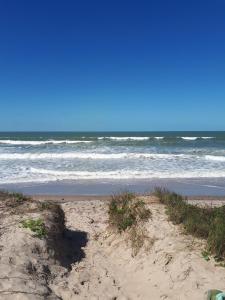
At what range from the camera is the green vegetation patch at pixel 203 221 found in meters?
4.90

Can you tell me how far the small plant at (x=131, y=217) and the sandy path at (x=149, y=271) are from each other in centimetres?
13

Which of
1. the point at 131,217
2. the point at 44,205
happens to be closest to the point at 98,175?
the point at 44,205

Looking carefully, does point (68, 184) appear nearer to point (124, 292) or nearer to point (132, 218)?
point (132, 218)

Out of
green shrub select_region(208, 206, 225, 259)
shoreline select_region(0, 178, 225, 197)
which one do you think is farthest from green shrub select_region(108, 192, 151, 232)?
shoreline select_region(0, 178, 225, 197)

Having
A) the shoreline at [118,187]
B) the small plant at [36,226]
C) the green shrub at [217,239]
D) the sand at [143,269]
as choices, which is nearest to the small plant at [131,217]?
the sand at [143,269]

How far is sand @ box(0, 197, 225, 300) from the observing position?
4539 mm

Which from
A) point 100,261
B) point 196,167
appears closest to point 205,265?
point 100,261

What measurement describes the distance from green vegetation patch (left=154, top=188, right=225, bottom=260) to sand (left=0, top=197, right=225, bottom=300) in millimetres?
132

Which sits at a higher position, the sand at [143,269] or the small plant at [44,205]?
the small plant at [44,205]

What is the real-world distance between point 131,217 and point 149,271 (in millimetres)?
1308

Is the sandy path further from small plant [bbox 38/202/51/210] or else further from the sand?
small plant [bbox 38/202/51/210]

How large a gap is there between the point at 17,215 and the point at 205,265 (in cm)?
303

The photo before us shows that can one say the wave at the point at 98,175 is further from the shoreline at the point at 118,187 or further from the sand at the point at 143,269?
the sand at the point at 143,269

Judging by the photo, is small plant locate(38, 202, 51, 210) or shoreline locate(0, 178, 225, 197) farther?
shoreline locate(0, 178, 225, 197)
